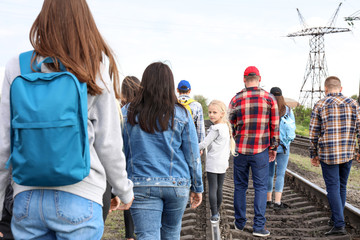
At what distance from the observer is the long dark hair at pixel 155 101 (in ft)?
10.1

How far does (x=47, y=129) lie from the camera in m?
1.68

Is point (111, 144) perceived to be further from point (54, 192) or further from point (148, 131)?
point (148, 131)

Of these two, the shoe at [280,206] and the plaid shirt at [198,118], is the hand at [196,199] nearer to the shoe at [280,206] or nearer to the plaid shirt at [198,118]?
the plaid shirt at [198,118]

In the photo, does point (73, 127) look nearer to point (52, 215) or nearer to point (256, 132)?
point (52, 215)

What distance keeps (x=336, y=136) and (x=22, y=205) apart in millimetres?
4728

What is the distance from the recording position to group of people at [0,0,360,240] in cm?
183

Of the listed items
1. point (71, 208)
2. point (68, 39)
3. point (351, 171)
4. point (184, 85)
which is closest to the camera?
point (71, 208)

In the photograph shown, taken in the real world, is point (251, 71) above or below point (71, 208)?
above

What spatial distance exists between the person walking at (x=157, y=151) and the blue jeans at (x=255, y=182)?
2.30 m

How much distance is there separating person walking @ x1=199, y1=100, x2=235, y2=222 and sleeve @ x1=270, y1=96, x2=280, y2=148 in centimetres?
56

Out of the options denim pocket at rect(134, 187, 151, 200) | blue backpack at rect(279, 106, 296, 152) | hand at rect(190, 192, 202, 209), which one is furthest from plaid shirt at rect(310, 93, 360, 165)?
denim pocket at rect(134, 187, 151, 200)

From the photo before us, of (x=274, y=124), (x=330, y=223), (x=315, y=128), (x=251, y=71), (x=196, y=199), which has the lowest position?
(x=330, y=223)

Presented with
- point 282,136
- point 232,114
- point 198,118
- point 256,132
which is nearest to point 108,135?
point 256,132

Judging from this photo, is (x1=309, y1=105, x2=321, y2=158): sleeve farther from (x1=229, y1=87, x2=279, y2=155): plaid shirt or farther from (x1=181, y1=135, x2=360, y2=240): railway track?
(x1=181, y1=135, x2=360, y2=240): railway track
